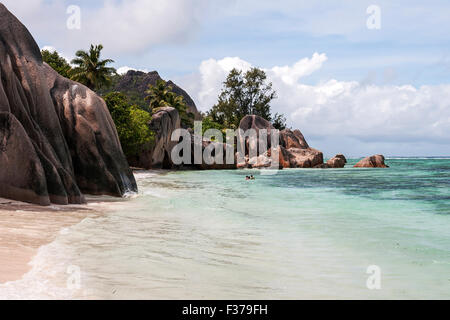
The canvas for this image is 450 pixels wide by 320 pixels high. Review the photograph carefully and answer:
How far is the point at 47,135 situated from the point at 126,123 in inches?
753

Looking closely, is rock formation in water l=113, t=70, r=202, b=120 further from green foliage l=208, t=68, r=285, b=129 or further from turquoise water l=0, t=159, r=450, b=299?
turquoise water l=0, t=159, r=450, b=299

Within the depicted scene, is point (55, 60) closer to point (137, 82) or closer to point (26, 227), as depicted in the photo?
point (26, 227)

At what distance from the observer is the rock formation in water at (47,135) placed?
9594mm

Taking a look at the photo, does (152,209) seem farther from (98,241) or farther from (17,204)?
(98,241)

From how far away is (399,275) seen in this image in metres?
5.62

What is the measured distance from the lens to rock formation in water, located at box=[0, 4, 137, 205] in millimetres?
9594

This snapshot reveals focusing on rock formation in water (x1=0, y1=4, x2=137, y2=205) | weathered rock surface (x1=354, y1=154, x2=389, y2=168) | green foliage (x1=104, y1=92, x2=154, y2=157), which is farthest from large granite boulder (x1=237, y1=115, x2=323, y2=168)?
rock formation in water (x1=0, y1=4, x2=137, y2=205)

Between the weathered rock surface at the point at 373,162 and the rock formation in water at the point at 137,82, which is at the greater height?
the rock formation in water at the point at 137,82

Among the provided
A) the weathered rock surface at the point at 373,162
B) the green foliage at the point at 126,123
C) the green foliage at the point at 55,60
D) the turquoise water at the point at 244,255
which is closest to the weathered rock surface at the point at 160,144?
the green foliage at the point at 126,123

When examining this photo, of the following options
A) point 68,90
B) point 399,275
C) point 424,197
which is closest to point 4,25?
point 68,90

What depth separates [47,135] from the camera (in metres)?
11.7

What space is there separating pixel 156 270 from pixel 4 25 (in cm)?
954

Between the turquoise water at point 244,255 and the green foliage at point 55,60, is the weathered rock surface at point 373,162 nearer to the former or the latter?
the green foliage at point 55,60

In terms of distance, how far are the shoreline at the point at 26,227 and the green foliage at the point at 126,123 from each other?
19782mm
